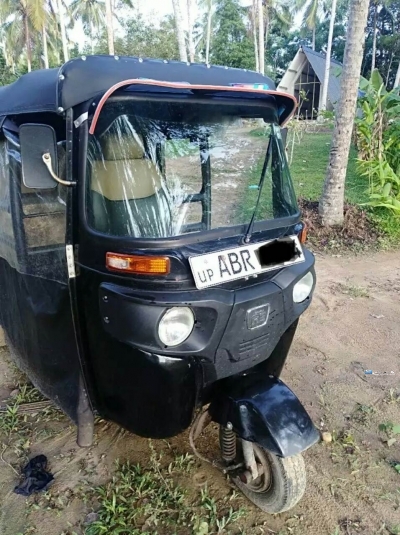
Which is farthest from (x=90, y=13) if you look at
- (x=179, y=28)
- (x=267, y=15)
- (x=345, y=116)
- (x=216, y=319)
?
(x=216, y=319)

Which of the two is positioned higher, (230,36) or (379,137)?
(230,36)

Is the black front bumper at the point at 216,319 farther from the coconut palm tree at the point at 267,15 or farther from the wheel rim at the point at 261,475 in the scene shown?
the coconut palm tree at the point at 267,15

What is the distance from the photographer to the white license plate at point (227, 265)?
1.99 meters

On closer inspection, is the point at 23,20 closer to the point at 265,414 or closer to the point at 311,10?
the point at 311,10

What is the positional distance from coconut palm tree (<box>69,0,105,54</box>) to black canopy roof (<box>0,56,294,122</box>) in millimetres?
34113

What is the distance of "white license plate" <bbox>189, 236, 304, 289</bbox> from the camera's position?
1.99 m

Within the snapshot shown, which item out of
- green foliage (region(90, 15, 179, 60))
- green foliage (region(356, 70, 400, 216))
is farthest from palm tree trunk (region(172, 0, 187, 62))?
green foliage (region(90, 15, 179, 60))

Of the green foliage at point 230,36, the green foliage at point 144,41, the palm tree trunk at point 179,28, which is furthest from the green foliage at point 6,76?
the green foliage at point 230,36

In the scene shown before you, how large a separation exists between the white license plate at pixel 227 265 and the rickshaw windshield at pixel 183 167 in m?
0.20

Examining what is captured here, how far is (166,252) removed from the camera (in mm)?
2002

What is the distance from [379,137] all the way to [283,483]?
25.6 ft

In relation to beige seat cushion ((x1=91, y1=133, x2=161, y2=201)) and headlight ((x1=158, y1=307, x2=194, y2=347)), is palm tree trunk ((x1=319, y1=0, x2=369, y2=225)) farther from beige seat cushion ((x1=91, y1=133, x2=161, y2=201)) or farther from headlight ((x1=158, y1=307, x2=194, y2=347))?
headlight ((x1=158, y1=307, x2=194, y2=347))

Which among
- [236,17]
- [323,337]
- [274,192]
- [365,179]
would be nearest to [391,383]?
[323,337]

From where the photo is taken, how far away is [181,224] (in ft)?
7.21
